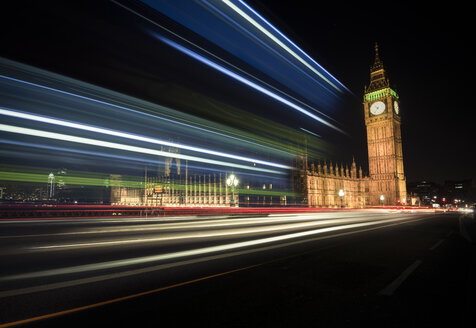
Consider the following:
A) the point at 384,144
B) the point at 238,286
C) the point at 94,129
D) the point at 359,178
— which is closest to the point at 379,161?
the point at 384,144

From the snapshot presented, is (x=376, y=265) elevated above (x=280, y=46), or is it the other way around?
(x=280, y=46)

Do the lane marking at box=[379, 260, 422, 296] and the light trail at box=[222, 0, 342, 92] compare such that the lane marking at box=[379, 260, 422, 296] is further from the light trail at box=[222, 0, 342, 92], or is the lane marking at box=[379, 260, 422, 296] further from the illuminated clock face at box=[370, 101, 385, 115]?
the illuminated clock face at box=[370, 101, 385, 115]

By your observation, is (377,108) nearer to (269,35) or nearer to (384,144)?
(384,144)

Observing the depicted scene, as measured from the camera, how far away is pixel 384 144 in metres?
81.5

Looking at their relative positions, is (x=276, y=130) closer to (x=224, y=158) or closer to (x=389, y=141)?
(x=224, y=158)

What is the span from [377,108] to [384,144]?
37.9ft

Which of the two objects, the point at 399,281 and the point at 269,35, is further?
the point at 269,35

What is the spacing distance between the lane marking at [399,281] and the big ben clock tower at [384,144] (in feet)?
264

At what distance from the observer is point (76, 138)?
14633mm

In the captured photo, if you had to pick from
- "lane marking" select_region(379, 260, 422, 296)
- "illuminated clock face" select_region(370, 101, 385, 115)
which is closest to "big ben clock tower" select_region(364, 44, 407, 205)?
"illuminated clock face" select_region(370, 101, 385, 115)

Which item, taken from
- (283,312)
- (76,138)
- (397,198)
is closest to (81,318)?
(283,312)

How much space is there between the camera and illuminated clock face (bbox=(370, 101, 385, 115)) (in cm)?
8224

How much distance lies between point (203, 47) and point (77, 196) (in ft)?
56.1

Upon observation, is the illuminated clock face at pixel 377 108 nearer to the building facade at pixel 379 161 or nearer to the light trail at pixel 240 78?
the building facade at pixel 379 161
